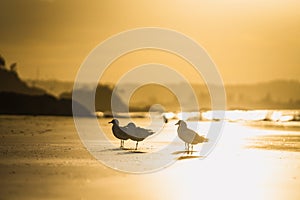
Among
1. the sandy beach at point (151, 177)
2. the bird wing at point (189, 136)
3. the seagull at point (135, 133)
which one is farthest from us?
the seagull at point (135, 133)

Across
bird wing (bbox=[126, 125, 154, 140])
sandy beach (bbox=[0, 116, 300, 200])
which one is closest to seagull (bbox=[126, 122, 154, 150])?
bird wing (bbox=[126, 125, 154, 140])

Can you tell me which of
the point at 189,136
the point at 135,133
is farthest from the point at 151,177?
the point at 135,133

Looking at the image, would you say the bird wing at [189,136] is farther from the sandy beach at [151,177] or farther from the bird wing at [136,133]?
the bird wing at [136,133]

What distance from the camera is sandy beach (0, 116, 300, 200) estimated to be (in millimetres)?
10398

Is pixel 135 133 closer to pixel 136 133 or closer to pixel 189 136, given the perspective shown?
pixel 136 133

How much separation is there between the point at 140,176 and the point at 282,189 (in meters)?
2.85

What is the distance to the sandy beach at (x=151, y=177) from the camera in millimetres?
10398

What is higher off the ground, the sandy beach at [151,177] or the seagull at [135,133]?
the seagull at [135,133]

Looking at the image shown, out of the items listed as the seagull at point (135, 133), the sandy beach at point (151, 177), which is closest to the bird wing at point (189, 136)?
the sandy beach at point (151, 177)

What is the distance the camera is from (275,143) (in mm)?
20828

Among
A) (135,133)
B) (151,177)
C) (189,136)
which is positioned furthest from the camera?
(135,133)

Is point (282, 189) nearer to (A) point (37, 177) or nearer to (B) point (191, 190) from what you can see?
(B) point (191, 190)

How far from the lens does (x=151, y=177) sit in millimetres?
12438

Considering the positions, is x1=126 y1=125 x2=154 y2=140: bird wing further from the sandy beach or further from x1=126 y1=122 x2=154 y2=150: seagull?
the sandy beach
